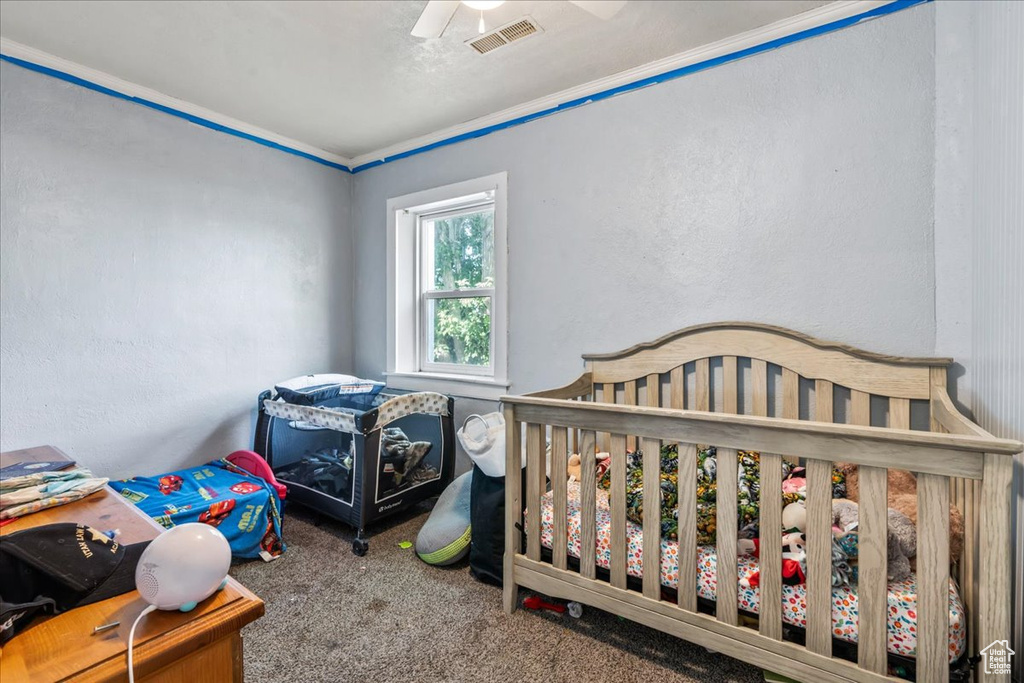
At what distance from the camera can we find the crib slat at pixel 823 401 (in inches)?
70.3

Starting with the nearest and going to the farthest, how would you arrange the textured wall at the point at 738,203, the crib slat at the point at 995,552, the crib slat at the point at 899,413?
the crib slat at the point at 995,552, the crib slat at the point at 899,413, the textured wall at the point at 738,203

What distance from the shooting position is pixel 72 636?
752mm

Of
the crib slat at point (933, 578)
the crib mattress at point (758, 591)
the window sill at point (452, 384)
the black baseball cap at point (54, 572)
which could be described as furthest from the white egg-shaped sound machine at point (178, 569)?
the window sill at point (452, 384)

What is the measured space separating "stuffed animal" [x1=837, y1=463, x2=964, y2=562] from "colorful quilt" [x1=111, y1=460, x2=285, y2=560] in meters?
2.32

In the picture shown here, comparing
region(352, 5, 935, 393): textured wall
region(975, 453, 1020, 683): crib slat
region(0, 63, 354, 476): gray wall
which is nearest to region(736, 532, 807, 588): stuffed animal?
region(975, 453, 1020, 683): crib slat

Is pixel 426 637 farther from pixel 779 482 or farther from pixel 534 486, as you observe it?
pixel 779 482

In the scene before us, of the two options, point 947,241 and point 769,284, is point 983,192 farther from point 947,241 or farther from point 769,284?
point 769,284

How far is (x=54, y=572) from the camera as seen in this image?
800 mm

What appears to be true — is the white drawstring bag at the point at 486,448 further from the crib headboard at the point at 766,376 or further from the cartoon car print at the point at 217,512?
the cartoon car print at the point at 217,512

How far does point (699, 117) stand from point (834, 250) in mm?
820

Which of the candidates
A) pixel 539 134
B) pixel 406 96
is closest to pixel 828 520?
pixel 539 134

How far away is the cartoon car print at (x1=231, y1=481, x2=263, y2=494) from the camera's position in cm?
222

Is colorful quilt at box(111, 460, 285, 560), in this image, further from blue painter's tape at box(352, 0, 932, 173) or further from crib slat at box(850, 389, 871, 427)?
crib slat at box(850, 389, 871, 427)

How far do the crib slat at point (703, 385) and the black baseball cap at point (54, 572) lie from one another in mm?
1923
